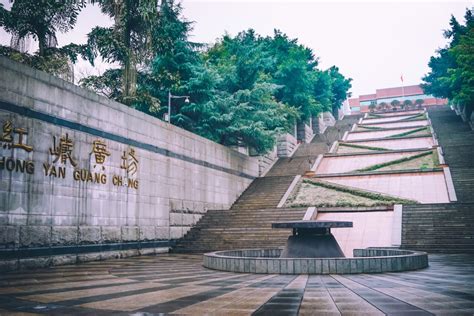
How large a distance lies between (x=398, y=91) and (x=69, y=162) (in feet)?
295

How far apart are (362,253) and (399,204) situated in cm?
687

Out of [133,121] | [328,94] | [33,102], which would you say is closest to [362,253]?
[133,121]

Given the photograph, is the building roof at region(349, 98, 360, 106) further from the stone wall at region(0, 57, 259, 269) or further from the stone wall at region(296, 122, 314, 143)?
the stone wall at region(0, 57, 259, 269)

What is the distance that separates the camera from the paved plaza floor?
5.28 m

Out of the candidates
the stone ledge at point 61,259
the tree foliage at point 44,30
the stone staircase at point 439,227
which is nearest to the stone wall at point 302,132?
the stone staircase at point 439,227

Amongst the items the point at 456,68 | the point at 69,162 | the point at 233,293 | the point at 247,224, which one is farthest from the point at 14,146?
the point at 456,68

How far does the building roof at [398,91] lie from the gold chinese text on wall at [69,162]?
85.5 m

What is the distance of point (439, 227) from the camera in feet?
50.8

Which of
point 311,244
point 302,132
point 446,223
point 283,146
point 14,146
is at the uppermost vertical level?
point 302,132

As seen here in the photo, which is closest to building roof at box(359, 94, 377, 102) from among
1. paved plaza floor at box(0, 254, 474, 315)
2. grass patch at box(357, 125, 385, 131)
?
grass patch at box(357, 125, 385, 131)

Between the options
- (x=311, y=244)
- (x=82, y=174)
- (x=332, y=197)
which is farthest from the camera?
(x=332, y=197)

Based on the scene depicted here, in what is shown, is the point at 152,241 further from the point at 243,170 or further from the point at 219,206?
the point at 243,170

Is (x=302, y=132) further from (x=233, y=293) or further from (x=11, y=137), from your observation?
(x=233, y=293)

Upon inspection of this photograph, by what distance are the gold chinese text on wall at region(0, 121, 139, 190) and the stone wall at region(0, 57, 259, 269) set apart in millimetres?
30
